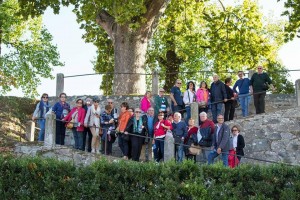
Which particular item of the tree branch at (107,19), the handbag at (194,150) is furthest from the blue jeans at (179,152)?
the tree branch at (107,19)

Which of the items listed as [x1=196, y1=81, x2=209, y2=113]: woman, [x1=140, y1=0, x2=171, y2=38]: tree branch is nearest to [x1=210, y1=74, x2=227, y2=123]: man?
[x1=196, y1=81, x2=209, y2=113]: woman

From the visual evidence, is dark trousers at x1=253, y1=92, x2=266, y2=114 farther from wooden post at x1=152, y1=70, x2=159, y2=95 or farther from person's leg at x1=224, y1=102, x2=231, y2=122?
wooden post at x1=152, y1=70, x2=159, y2=95

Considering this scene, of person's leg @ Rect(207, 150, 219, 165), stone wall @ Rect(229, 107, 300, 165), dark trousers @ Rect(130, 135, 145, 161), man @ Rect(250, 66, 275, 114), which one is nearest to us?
person's leg @ Rect(207, 150, 219, 165)

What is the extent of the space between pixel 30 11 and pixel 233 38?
10.7 metres

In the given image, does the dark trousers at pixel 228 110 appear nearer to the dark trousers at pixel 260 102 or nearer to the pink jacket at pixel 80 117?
the dark trousers at pixel 260 102

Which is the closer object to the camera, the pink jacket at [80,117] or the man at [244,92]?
the pink jacket at [80,117]

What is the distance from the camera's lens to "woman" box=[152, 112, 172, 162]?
14641 millimetres

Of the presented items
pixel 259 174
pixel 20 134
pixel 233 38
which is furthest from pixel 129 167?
pixel 233 38

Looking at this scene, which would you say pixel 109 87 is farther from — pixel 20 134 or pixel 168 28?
pixel 20 134

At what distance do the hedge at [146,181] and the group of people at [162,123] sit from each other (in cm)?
150

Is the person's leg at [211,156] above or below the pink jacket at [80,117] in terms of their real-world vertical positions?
below

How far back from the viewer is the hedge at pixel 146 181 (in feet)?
37.4

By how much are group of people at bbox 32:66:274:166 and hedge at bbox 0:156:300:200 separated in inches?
59.2

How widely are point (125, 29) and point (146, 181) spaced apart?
11.9m
